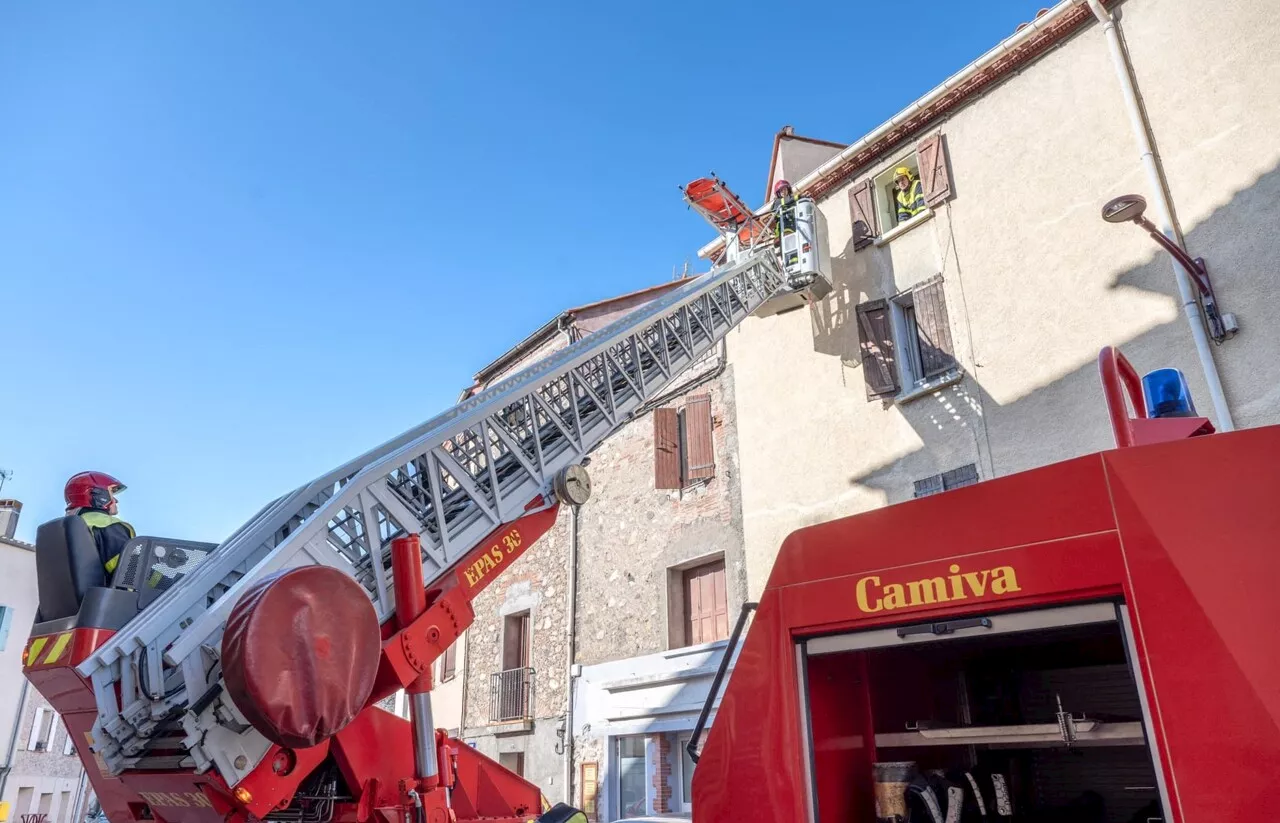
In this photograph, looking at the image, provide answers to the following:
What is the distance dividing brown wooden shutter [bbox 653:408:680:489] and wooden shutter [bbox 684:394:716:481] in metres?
0.18

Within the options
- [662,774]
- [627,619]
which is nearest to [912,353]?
[627,619]

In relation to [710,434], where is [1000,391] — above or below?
below

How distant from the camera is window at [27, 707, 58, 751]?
24.5m

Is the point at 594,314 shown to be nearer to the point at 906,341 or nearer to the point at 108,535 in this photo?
the point at 906,341

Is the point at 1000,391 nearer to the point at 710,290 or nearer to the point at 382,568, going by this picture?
the point at 710,290

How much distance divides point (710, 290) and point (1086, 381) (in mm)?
4306

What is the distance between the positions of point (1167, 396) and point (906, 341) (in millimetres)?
7865

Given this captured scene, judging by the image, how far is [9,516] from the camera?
2762 centimetres

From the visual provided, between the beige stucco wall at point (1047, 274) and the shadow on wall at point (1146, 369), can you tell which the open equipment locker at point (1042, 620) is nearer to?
the shadow on wall at point (1146, 369)

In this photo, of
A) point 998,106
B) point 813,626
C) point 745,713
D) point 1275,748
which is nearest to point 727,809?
point 745,713

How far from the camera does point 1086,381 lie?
355 inches

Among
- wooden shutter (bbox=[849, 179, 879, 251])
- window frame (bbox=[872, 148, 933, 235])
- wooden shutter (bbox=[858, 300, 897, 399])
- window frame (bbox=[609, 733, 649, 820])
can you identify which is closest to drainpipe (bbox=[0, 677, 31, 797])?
window frame (bbox=[609, 733, 649, 820])

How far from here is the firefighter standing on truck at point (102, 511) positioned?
5215 mm

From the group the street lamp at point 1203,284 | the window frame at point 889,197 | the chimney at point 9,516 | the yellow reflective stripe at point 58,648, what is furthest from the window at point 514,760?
the chimney at point 9,516
